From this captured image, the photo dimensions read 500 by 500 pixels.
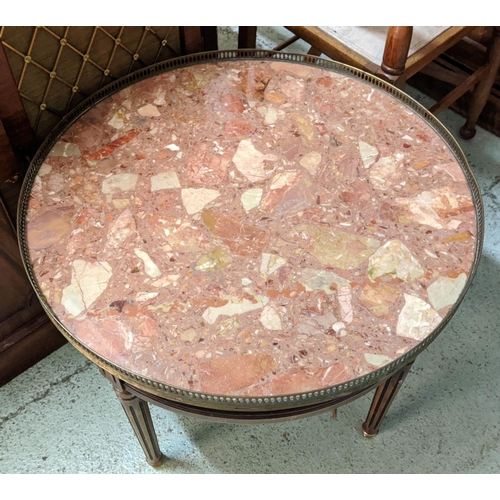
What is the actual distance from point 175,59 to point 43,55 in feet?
1.04

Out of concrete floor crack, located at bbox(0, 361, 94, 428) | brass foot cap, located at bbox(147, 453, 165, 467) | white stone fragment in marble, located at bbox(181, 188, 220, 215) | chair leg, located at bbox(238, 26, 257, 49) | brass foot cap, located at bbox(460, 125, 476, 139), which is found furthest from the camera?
brass foot cap, located at bbox(460, 125, 476, 139)

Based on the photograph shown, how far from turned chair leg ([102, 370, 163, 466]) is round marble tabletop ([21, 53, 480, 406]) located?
0.18 metres

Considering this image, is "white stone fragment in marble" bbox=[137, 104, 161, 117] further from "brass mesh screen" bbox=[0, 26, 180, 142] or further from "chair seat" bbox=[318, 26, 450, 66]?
"chair seat" bbox=[318, 26, 450, 66]

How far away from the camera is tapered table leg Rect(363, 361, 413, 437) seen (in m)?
1.35

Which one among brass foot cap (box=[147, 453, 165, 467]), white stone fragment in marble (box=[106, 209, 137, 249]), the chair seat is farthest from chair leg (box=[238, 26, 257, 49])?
brass foot cap (box=[147, 453, 165, 467])

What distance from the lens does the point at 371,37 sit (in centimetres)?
181

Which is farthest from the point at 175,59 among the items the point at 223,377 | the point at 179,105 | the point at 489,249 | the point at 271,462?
the point at 489,249

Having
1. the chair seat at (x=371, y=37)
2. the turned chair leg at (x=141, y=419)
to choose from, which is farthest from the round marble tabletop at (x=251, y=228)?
the chair seat at (x=371, y=37)

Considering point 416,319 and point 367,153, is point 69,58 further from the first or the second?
point 416,319

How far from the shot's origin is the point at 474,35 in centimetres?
218

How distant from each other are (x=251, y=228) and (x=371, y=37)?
83cm

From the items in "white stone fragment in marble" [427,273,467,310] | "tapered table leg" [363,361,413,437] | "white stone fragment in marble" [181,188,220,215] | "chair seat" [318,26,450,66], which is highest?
"chair seat" [318,26,450,66]

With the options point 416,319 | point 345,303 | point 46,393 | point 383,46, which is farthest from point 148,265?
point 383,46

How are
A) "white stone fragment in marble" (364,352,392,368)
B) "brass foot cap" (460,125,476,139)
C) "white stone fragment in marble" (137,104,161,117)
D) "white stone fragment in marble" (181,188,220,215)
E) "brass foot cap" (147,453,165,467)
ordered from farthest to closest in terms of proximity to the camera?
"brass foot cap" (460,125,476,139) < "brass foot cap" (147,453,165,467) < "white stone fragment in marble" (137,104,161,117) < "white stone fragment in marble" (181,188,220,215) < "white stone fragment in marble" (364,352,392,368)
